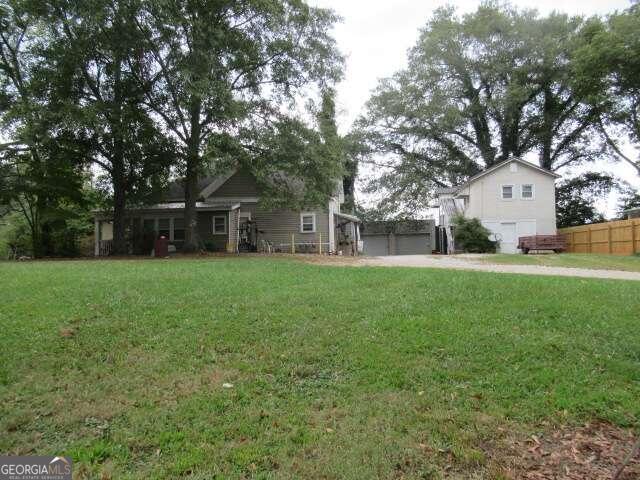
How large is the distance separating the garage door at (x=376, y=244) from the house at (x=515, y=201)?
1091 cm

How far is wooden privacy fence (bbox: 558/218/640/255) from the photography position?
2138cm

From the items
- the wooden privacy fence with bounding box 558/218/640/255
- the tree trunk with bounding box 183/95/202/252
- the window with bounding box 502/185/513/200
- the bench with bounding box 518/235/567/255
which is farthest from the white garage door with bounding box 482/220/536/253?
the tree trunk with bounding box 183/95/202/252

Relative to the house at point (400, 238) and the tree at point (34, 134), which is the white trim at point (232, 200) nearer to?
the tree at point (34, 134)

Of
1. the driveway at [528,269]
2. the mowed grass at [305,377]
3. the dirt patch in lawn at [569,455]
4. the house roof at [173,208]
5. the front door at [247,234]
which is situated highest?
the house roof at [173,208]

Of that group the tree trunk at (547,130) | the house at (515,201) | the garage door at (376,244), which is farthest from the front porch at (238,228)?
the tree trunk at (547,130)

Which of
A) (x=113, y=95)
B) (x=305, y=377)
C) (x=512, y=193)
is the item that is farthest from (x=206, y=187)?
(x=305, y=377)

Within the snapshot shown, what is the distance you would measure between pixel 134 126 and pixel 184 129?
199cm

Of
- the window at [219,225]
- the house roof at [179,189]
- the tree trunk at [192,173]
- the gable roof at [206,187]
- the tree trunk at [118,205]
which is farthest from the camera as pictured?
the house roof at [179,189]

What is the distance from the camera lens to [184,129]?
1905cm

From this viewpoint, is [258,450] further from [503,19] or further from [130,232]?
[503,19]

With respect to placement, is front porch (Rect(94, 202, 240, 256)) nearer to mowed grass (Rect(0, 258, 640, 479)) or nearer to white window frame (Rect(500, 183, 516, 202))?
mowed grass (Rect(0, 258, 640, 479))

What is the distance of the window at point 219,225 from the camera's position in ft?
80.7

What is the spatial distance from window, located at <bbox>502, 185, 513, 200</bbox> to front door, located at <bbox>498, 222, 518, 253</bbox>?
172cm

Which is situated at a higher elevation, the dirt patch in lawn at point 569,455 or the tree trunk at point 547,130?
the tree trunk at point 547,130
